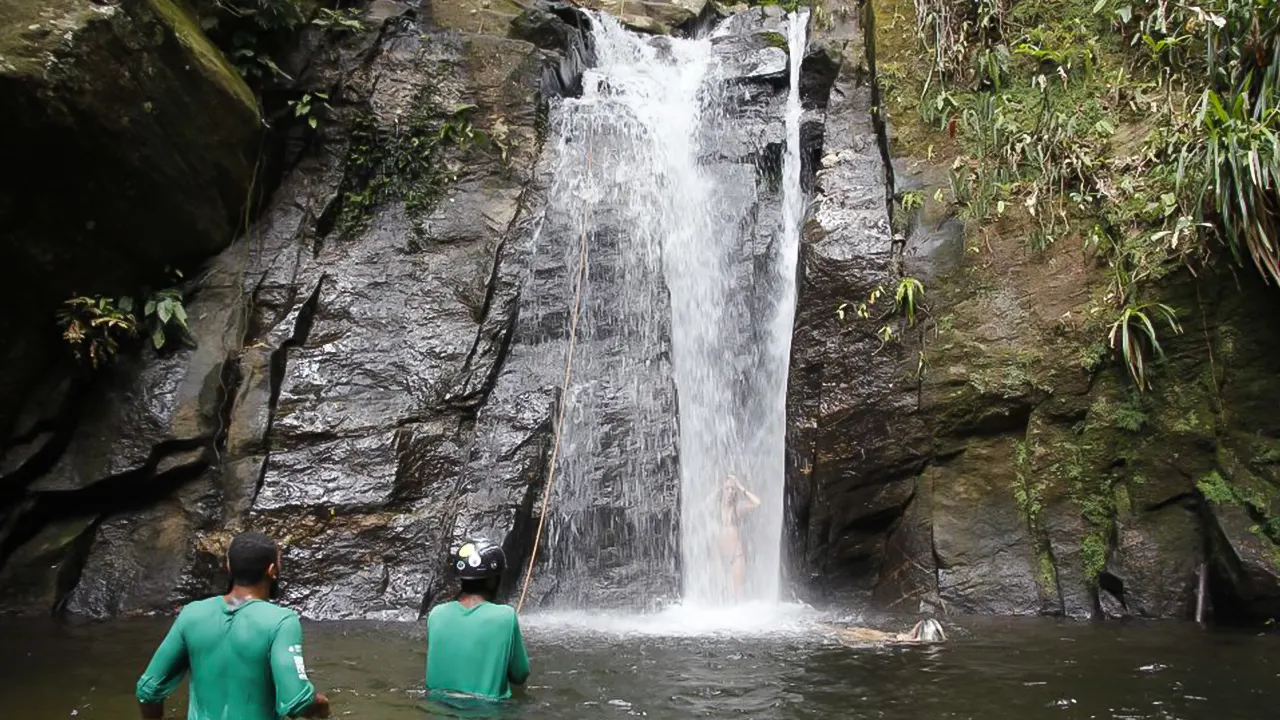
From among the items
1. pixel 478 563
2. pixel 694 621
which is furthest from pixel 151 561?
pixel 478 563

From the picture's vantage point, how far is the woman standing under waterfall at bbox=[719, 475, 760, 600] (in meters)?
9.59

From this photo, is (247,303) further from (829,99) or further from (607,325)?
(829,99)

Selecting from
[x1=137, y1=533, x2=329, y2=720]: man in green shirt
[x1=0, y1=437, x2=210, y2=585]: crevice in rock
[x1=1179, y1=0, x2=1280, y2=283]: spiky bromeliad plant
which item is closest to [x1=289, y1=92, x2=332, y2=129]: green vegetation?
[x1=0, y1=437, x2=210, y2=585]: crevice in rock

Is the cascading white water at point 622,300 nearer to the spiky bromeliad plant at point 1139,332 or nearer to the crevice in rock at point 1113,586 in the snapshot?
the crevice in rock at point 1113,586

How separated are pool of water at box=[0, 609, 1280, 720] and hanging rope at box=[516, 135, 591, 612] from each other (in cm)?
104

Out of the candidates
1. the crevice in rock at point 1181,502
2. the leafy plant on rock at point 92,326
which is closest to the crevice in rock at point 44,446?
the leafy plant on rock at point 92,326

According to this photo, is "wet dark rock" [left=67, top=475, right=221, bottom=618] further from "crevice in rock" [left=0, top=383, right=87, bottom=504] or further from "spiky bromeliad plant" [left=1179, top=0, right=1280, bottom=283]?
"spiky bromeliad plant" [left=1179, top=0, right=1280, bottom=283]

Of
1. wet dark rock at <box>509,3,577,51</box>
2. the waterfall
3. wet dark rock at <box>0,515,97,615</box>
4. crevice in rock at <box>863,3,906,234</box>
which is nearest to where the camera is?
wet dark rock at <box>0,515,97,615</box>

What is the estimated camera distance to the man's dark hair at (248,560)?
3.27m

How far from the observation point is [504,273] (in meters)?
10.8

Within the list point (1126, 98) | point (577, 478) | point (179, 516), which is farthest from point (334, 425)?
point (1126, 98)

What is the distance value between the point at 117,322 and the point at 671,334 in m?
6.08

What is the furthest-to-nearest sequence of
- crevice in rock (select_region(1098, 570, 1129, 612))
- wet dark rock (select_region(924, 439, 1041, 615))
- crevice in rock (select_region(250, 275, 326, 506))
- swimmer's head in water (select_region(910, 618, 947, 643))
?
crevice in rock (select_region(250, 275, 326, 506)) < wet dark rock (select_region(924, 439, 1041, 615)) < crevice in rock (select_region(1098, 570, 1129, 612)) < swimmer's head in water (select_region(910, 618, 947, 643))

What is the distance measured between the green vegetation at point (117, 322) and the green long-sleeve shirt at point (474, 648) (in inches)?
267
